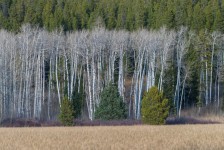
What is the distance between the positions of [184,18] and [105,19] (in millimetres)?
11890

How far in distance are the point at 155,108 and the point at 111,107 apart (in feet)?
17.5

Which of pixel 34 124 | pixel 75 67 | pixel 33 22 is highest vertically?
pixel 33 22

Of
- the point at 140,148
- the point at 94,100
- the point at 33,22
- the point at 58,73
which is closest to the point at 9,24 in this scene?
the point at 33,22

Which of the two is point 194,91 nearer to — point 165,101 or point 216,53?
point 216,53

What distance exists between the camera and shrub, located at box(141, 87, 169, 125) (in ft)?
153

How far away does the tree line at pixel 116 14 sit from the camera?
257 ft

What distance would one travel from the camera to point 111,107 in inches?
2019

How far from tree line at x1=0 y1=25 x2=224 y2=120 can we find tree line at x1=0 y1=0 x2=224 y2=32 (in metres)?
10.2

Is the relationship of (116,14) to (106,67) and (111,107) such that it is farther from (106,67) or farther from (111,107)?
(111,107)

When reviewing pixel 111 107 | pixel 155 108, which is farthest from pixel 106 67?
pixel 155 108

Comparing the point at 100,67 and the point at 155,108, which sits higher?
the point at 100,67

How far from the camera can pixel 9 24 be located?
81500mm

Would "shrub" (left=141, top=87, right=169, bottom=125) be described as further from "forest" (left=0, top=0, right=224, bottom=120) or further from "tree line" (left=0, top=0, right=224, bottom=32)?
"tree line" (left=0, top=0, right=224, bottom=32)

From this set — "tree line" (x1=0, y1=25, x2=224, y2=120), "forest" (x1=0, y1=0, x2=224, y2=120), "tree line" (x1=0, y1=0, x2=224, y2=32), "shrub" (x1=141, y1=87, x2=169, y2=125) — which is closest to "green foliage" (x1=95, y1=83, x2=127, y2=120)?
"forest" (x1=0, y1=0, x2=224, y2=120)
